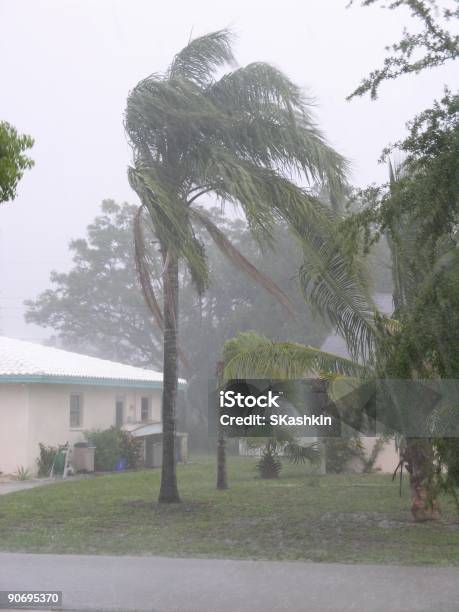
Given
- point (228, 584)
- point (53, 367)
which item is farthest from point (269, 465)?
point (228, 584)

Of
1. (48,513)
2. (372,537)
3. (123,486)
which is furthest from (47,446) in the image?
(372,537)

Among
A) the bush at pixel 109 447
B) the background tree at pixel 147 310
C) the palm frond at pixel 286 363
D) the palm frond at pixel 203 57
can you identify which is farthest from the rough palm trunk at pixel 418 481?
the background tree at pixel 147 310

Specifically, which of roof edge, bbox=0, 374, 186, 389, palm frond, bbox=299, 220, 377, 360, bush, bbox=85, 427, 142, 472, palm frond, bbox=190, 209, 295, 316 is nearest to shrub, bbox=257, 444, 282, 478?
bush, bbox=85, 427, 142, 472

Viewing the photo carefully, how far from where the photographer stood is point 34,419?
23625mm

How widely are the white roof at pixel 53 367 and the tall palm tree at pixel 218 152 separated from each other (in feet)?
26.7

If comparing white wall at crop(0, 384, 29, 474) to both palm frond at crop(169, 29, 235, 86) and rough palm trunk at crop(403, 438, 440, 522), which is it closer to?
palm frond at crop(169, 29, 235, 86)

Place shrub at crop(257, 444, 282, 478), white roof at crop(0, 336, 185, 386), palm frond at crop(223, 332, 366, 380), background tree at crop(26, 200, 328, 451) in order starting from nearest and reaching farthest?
1. palm frond at crop(223, 332, 366, 380)
2. shrub at crop(257, 444, 282, 478)
3. white roof at crop(0, 336, 185, 386)
4. background tree at crop(26, 200, 328, 451)

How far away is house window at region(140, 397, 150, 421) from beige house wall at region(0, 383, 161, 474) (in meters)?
4.05

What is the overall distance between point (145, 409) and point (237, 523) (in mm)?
17713

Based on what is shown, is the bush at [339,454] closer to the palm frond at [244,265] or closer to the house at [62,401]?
the house at [62,401]

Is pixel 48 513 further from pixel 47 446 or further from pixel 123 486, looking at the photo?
pixel 47 446

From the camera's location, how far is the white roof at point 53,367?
75.7 ft

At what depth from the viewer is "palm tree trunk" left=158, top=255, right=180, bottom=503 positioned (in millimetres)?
15836

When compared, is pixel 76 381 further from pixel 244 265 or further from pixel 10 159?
pixel 10 159
